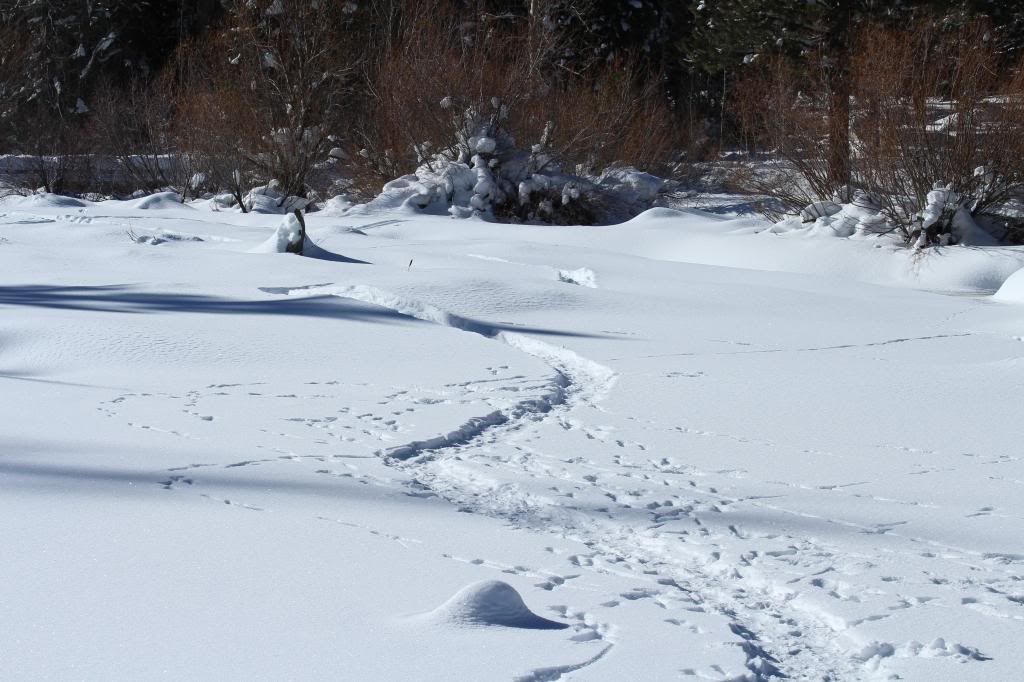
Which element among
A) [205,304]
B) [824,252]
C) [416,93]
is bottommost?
[205,304]

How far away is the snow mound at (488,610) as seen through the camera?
7.84ft

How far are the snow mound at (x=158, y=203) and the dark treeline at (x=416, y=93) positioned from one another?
0.76 meters

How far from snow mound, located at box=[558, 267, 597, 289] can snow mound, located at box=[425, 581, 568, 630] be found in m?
6.09

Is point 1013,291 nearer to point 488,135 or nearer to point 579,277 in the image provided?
point 579,277

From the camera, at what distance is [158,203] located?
1496 cm

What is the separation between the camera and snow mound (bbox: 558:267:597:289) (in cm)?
856

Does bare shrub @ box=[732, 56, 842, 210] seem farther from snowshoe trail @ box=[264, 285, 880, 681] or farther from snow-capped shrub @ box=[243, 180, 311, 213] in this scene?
snowshoe trail @ box=[264, 285, 880, 681]

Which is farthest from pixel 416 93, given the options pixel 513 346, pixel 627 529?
pixel 627 529

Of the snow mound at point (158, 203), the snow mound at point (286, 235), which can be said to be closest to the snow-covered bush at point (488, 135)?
the snow mound at point (158, 203)

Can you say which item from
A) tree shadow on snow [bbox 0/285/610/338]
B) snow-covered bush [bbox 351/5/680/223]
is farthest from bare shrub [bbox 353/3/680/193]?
tree shadow on snow [bbox 0/285/610/338]

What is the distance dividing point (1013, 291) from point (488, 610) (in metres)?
7.30

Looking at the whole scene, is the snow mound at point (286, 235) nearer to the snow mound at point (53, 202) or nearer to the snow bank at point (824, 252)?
the snow bank at point (824, 252)

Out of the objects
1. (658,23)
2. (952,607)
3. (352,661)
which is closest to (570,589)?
(352,661)

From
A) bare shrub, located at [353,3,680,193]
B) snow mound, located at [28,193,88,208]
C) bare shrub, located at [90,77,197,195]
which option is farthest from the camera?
bare shrub, located at [90,77,197,195]
